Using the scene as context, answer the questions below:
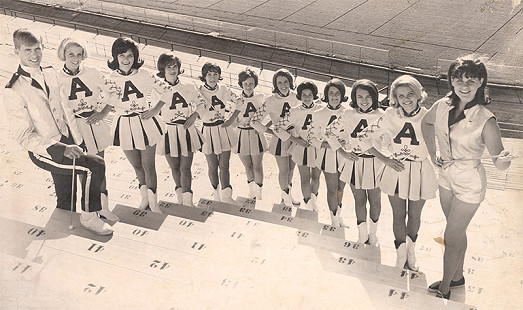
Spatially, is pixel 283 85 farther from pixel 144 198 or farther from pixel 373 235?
pixel 144 198

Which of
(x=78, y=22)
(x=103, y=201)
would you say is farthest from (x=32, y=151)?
(x=78, y=22)

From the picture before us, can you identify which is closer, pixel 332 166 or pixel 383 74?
pixel 332 166

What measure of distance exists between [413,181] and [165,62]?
170cm

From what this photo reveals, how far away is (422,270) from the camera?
361cm

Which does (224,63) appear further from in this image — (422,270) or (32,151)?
(422,270)

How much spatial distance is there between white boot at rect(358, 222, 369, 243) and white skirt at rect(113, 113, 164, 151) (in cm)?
146

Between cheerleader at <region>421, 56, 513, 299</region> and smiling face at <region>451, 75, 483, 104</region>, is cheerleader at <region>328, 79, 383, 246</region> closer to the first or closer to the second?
cheerleader at <region>421, 56, 513, 299</region>

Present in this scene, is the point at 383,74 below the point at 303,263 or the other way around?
the other way around

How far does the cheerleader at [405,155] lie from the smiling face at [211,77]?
3.45 feet

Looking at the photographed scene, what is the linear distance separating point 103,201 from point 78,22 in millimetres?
1355

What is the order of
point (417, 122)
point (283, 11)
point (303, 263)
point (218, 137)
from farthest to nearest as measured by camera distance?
point (283, 11) < point (218, 137) < point (303, 263) < point (417, 122)

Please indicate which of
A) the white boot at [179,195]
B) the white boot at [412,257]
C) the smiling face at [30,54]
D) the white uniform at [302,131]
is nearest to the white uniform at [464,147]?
the white boot at [412,257]

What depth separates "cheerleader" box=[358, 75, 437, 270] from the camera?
3172mm

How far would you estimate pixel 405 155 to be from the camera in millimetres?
3309
